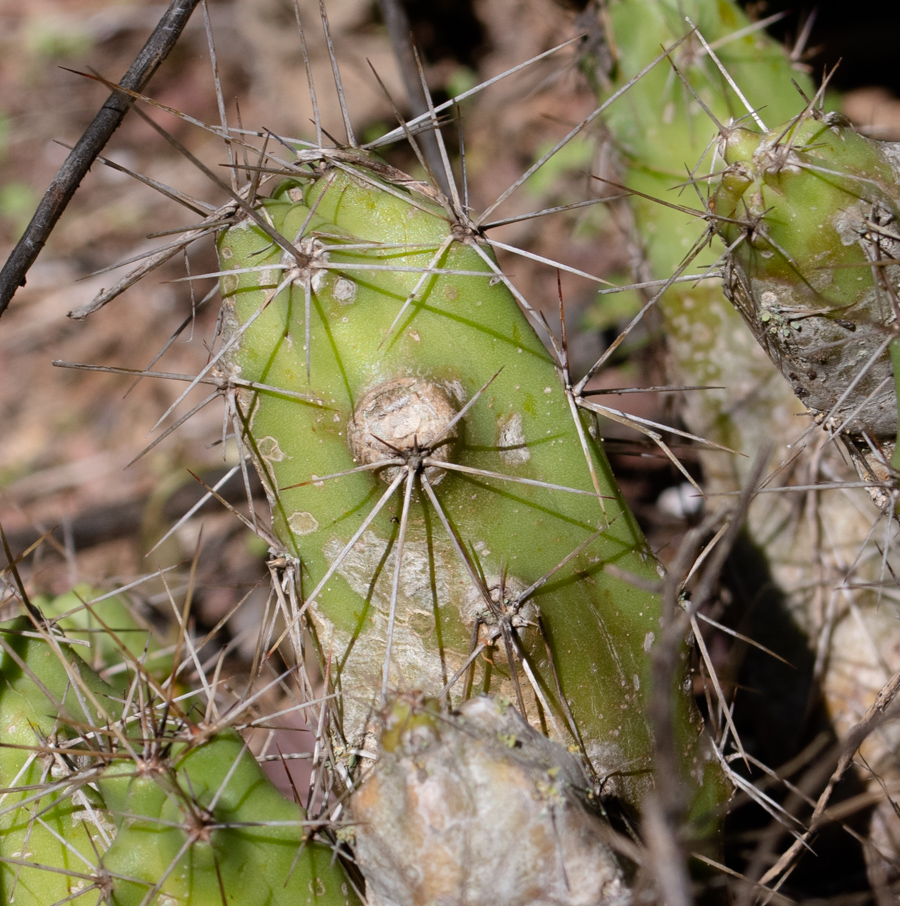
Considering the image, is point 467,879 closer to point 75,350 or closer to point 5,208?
point 75,350

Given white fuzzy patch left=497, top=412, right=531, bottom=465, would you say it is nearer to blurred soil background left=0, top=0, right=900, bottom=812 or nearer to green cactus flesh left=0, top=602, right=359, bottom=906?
green cactus flesh left=0, top=602, right=359, bottom=906

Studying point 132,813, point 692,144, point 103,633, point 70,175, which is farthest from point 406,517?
point 692,144

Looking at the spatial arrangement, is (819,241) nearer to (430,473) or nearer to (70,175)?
(430,473)

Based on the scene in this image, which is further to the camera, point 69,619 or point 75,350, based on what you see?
point 75,350

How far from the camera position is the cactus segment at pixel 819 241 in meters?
1.00

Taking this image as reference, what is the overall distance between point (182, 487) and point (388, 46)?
7.25ft

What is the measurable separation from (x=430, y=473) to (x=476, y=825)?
396mm

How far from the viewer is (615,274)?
2842 millimetres

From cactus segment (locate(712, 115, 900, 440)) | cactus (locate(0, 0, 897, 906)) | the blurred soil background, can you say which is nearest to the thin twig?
cactus (locate(0, 0, 897, 906))

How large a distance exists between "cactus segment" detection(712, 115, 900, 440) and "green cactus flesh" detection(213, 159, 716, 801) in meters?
0.28

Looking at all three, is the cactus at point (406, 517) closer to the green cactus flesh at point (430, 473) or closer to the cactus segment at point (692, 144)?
the green cactus flesh at point (430, 473)

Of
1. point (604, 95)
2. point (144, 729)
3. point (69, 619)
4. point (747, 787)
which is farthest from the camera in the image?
point (604, 95)

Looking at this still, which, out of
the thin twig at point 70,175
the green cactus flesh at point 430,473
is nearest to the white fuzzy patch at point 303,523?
the green cactus flesh at point 430,473

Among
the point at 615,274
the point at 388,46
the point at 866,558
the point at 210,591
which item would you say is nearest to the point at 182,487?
the point at 210,591
